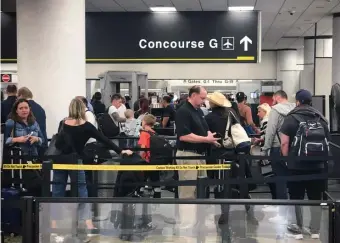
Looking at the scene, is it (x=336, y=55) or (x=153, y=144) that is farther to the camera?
(x=336, y=55)

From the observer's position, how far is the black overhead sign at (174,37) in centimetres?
991

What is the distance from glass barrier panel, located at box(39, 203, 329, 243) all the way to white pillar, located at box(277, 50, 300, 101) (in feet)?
77.1

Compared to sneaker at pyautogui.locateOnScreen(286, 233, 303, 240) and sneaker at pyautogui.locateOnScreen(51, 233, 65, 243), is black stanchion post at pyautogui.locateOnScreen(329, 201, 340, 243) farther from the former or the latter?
sneaker at pyautogui.locateOnScreen(51, 233, 65, 243)

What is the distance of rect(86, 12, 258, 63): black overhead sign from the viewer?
9.91 meters

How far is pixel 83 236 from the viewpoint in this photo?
4.44 meters

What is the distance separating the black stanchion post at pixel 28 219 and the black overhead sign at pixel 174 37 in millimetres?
6314

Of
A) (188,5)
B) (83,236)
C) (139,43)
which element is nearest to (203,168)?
(83,236)

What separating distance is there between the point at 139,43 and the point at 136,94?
7793 millimetres

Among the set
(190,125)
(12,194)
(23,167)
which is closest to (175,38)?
(190,125)

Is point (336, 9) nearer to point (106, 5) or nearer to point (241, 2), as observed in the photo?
point (241, 2)

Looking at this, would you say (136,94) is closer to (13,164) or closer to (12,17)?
(12,17)

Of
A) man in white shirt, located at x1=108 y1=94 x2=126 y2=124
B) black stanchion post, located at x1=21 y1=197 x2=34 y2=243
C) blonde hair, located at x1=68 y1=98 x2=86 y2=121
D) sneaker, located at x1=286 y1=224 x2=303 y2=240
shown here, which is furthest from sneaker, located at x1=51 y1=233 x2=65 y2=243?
man in white shirt, located at x1=108 y1=94 x2=126 y2=124

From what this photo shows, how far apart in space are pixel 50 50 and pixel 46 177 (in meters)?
2.60

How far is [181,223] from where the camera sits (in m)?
4.27
